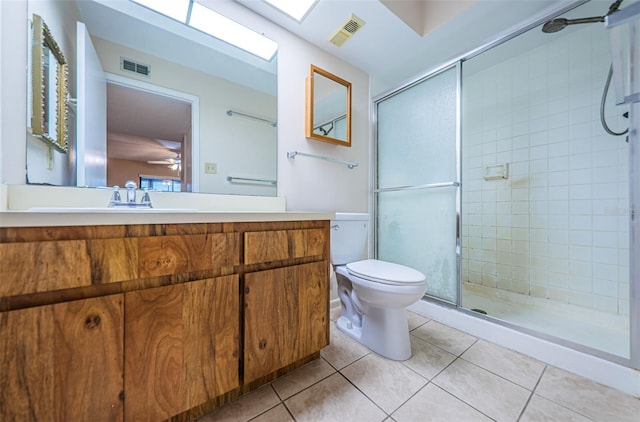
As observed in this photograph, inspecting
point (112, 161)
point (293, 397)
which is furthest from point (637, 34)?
point (112, 161)

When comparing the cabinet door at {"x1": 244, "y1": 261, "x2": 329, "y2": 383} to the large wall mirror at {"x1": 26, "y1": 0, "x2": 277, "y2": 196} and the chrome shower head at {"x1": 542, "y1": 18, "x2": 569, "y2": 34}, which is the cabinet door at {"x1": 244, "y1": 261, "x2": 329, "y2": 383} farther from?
the chrome shower head at {"x1": 542, "y1": 18, "x2": 569, "y2": 34}

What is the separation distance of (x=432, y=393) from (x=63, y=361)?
1.27 m

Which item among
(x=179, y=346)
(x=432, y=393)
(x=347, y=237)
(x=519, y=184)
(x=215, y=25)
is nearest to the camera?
(x=179, y=346)

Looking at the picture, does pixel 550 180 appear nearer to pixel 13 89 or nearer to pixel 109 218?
pixel 109 218

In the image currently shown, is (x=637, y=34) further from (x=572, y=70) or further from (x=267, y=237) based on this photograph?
(x=267, y=237)

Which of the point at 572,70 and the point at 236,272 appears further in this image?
the point at 572,70

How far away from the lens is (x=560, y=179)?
6.03 ft

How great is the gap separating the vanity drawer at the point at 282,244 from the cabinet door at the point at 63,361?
397mm

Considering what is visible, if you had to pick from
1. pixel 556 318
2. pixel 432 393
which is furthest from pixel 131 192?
pixel 556 318

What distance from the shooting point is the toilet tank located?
1.51 meters

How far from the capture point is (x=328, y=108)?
1.84 m

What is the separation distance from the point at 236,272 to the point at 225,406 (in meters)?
0.57

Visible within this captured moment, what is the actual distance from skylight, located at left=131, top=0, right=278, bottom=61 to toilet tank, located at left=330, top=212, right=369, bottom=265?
3.96 ft

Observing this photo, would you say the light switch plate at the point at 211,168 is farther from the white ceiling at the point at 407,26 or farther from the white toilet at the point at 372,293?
the white ceiling at the point at 407,26
